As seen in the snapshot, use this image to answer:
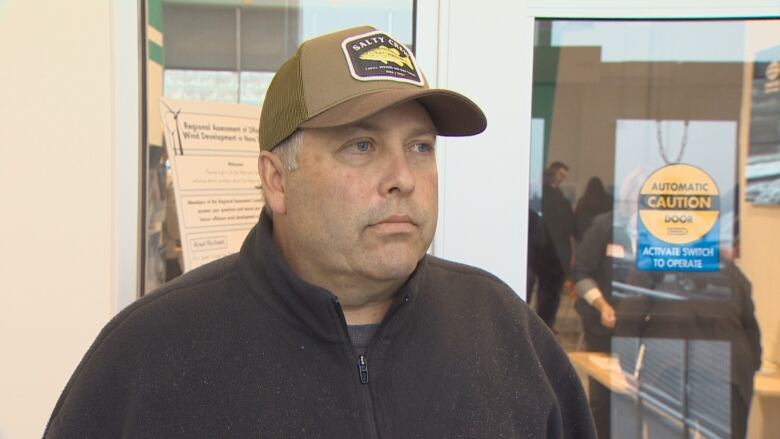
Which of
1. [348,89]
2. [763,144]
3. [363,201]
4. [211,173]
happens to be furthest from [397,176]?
[763,144]

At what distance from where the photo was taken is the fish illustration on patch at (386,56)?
56.2 inches

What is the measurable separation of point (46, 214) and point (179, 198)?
388mm

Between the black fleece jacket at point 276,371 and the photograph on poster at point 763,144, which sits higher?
the photograph on poster at point 763,144

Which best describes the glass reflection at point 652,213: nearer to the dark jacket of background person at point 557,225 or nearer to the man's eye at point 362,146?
the dark jacket of background person at point 557,225

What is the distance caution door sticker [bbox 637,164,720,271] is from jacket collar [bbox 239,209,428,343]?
1197 mm

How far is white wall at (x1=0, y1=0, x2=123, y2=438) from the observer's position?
6.94 ft

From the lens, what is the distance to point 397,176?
1370mm

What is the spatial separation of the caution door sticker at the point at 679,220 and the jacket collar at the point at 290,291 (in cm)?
120

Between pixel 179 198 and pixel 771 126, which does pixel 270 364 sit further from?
pixel 771 126

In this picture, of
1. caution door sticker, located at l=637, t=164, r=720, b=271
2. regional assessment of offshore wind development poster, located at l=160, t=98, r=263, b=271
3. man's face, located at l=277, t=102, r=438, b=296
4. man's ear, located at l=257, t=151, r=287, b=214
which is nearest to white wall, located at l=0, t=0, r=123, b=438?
regional assessment of offshore wind development poster, located at l=160, t=98, r=263, b=271

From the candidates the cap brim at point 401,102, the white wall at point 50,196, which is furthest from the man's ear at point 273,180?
the white wall at point 50,196

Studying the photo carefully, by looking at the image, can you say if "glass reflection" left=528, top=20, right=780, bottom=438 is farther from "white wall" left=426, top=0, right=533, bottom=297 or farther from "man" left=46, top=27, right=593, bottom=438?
"man" left=46, top=27, right=593, bottom=438

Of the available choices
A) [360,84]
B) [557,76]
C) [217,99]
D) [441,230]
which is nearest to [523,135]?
[557,76]

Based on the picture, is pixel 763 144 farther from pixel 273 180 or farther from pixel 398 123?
pixel 273 180
